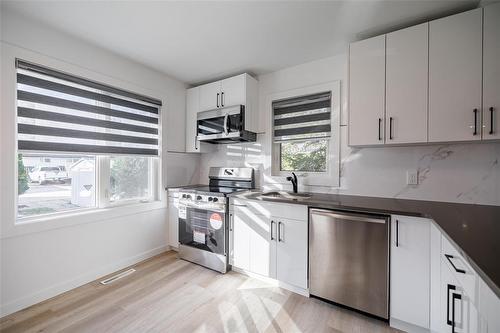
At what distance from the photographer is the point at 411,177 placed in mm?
1995

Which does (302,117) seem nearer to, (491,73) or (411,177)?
(411,177)

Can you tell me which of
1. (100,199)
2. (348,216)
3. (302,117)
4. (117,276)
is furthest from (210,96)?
(117,276)

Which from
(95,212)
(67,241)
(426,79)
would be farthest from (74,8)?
(426,79)

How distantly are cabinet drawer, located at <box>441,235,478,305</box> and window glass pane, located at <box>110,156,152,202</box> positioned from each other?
9.83 ft

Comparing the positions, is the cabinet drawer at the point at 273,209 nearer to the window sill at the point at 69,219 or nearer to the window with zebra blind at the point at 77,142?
the window sill at the point at 69,219

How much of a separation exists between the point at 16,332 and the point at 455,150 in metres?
3.72

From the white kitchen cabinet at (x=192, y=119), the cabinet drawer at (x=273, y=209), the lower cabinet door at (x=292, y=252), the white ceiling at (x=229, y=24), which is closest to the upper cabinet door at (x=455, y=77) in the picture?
the white ceiling at (x=229, y=24)

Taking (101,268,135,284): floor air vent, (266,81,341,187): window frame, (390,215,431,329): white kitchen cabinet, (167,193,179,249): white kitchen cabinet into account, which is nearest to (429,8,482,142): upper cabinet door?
(390,215,431,329): white kitchen cabinet

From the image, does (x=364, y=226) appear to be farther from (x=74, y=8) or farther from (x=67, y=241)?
(x=74, y=8)

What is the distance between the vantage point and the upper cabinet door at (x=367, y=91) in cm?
185

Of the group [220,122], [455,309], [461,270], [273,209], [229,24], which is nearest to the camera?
[461,270]

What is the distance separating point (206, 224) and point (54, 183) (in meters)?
1.53

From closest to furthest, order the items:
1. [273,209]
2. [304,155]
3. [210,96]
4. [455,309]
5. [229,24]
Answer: [455,309] < [229,24] < [273,209] < [304,155] < [210,96]

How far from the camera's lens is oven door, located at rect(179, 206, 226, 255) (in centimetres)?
243
